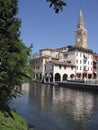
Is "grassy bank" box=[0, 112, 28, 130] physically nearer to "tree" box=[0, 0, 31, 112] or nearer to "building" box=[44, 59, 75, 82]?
"tree" box=[0, 0, 31, 112]

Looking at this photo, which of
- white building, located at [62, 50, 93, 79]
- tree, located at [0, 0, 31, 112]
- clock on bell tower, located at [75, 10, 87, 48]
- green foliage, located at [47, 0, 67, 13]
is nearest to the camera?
green foliage, located at [47, 0, 67, 13]

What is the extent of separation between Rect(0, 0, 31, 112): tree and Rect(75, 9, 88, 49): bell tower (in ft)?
458

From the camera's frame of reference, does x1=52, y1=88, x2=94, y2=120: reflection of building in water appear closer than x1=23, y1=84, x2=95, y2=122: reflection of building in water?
No

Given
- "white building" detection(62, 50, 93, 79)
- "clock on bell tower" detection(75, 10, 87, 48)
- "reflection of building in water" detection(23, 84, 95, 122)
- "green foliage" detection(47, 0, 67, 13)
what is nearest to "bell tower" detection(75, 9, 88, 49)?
"clock on bell tower" detection(75, 10, 87, 48)

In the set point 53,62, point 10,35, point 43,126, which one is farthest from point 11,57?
point 53,62

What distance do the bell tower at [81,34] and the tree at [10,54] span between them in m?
139

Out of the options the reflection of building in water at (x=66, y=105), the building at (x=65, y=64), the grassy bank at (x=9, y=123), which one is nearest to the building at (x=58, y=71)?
the building at (x=65, y=64)

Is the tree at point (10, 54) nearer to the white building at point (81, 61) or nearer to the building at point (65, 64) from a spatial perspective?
the building at point (65, 64)

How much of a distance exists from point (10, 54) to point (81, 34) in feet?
468

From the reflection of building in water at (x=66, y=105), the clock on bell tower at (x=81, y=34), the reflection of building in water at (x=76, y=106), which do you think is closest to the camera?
the reflection of building in water at (x=66, y=105)

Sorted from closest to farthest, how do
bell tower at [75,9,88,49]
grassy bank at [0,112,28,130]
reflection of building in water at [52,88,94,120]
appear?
grassy bank at [0,112,28,130] → reflection of building in water at [52,88,94,120] → bell tower at [75,9,88,49]

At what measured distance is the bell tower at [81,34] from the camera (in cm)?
15674

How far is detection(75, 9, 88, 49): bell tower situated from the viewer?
157 m

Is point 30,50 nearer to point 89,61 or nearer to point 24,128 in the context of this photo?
point 24,128
